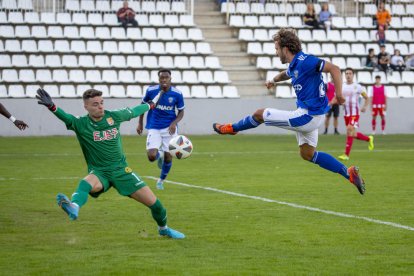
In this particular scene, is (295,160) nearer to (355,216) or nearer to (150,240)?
(355,216)

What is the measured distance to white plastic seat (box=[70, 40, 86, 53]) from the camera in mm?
35344

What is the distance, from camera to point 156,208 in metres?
10.3

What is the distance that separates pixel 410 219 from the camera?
12.1 m

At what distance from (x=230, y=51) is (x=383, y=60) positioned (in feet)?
21.6

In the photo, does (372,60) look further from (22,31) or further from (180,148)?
(180,148)

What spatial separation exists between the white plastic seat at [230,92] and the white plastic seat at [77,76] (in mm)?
5606

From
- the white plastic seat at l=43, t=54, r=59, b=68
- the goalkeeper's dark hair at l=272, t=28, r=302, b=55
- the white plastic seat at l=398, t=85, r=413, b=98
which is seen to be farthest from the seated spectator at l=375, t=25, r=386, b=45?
the goalkeeper's dark hair at l=272, t=28, r=302, b=55

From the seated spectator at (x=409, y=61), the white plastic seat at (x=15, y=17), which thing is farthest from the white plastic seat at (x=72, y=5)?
the seated spectator at (x=409, y=61)

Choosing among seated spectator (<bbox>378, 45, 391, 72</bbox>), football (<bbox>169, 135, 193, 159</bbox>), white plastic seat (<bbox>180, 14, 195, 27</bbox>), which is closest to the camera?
football (<bbox>169, 135, 193, 159</bbox>)

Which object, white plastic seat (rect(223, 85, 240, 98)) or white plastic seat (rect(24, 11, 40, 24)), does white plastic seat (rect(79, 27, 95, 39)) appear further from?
white plastic seat (rect(223, 85, 240, 98))

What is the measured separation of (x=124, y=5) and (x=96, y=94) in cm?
2678

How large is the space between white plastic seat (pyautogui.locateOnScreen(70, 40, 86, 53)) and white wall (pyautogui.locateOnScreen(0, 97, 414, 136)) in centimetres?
285

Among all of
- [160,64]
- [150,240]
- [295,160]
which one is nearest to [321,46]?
[160,64]

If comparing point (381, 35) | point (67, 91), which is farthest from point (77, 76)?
point (381, 35)
